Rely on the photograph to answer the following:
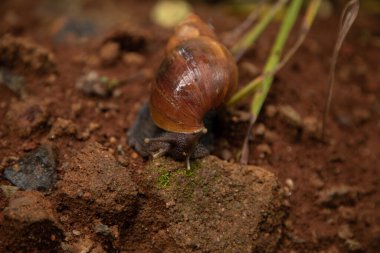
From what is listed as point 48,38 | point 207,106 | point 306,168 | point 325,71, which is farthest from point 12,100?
point 325,71

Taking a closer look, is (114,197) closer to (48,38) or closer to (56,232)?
(56,232)

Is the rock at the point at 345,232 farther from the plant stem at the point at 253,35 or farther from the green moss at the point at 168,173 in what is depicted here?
the plant stem at the point at 253,35

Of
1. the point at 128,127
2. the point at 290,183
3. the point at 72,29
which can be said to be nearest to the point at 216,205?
the point at 290,183

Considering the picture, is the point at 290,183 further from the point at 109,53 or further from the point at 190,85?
the point at 109,53

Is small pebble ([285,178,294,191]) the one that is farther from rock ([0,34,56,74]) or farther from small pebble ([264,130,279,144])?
rock ([0,34,56,74])

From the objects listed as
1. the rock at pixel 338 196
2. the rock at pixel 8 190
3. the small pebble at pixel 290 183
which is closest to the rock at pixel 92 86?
the rock at pixel 8 190
